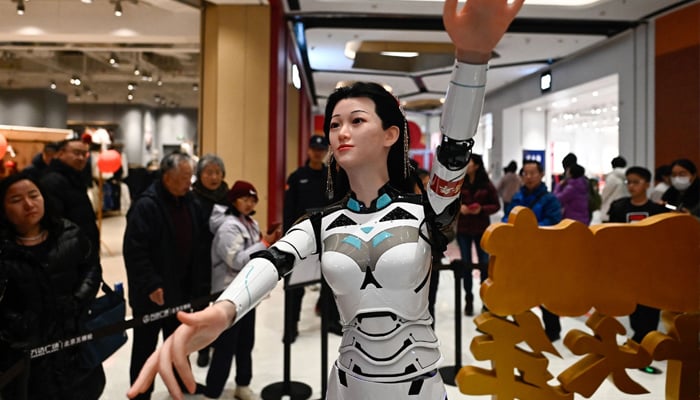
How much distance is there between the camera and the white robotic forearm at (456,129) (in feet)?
3.94

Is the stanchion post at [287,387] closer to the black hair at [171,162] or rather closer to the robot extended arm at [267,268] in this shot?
the black hair at [171,162]

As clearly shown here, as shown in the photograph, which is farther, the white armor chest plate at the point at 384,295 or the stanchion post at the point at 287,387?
the stanchion post at the point at 287,387

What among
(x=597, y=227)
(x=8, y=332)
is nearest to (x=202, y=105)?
(x=8, y=332)

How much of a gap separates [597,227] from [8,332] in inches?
102

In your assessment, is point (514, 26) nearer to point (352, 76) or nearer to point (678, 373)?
point (352, 76)

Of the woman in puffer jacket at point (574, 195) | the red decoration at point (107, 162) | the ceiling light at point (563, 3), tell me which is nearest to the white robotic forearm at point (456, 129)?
the woman in puffer jacket at point (574, 195)

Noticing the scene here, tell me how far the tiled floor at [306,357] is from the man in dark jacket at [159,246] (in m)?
0.54

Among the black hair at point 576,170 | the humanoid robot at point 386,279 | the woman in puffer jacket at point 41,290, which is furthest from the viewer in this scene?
the black hair at point 576,170

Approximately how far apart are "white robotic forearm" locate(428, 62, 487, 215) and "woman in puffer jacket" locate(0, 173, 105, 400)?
70.1 inches

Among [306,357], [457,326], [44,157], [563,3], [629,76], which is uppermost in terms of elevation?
[563,3]

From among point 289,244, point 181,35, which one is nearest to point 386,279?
point 289,244

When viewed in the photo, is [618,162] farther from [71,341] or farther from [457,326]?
[71,341]

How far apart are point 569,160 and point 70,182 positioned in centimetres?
374

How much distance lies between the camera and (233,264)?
3061mm
